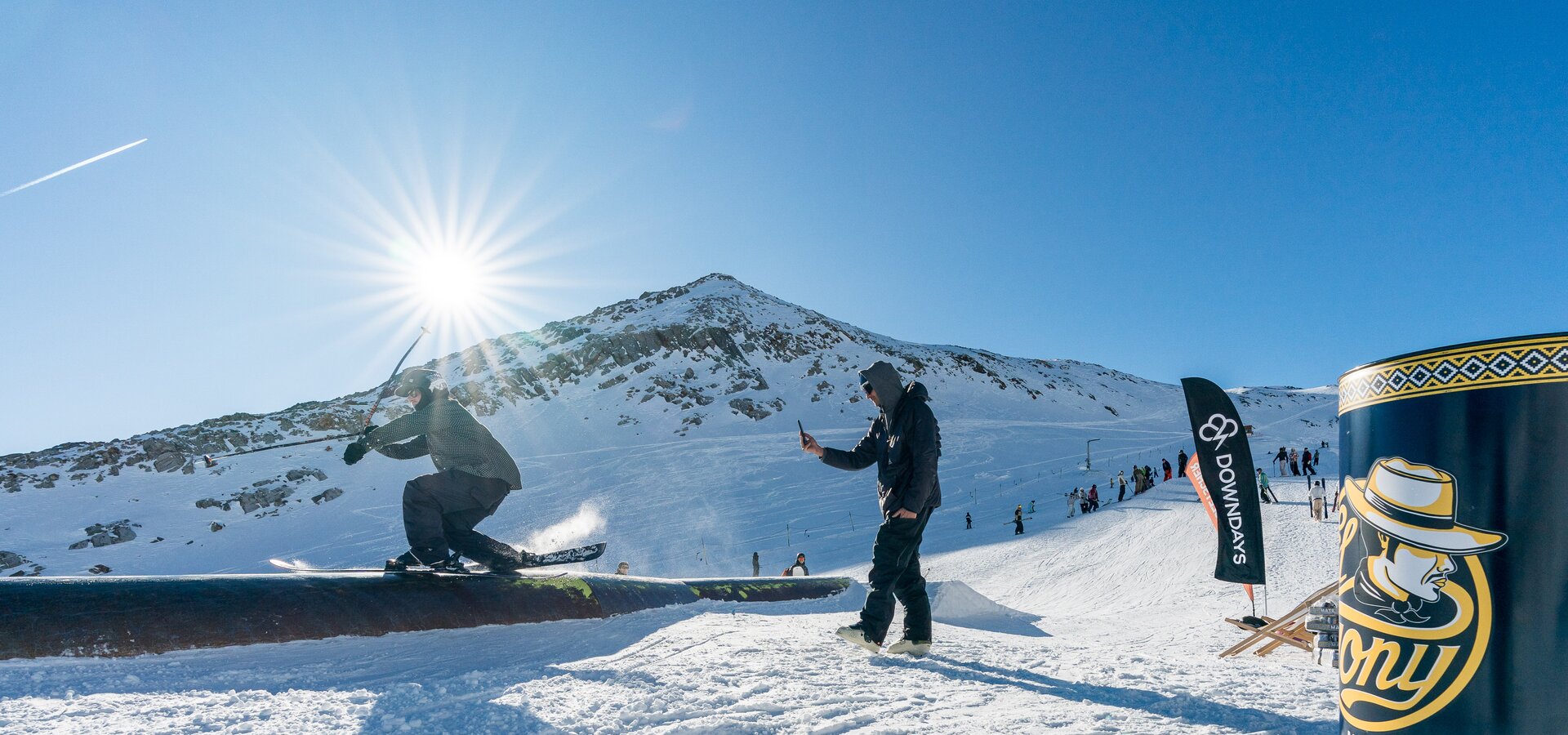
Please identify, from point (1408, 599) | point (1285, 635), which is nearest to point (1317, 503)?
point (1285, 635)

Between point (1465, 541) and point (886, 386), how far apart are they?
311 centimetres

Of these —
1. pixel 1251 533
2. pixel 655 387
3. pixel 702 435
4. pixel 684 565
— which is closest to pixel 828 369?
pixel 655 387

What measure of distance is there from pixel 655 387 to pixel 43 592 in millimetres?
63700

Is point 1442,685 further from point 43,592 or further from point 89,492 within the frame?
point 89,492

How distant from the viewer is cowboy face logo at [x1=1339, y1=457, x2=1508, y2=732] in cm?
176

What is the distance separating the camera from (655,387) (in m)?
67.0

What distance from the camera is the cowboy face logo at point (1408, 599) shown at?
5.78ft

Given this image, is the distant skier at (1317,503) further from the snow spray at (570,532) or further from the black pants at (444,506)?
the snow spray at (570,532)

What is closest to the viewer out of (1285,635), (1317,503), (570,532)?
(1285,635)

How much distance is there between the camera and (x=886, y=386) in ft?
15.4

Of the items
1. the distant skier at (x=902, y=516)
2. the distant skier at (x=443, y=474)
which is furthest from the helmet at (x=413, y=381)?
the distant skier at (x=902, y=516)

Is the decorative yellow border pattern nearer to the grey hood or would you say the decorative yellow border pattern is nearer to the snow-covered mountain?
the grey hood

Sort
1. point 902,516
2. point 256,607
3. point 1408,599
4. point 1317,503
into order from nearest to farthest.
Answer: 1. point 1408,599
2. point 256,607
3. point 902,516
4. point 1317,503

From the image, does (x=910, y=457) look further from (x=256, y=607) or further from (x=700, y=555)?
(x=700, y=555)
